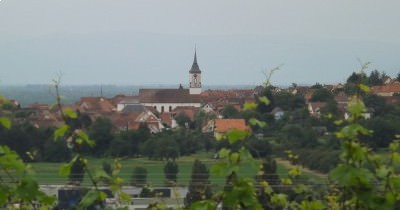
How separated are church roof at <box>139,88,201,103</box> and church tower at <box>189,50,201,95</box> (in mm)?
4386

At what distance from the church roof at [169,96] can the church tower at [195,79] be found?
14.4 ft

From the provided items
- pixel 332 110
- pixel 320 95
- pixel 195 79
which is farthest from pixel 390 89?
pixel 332 110

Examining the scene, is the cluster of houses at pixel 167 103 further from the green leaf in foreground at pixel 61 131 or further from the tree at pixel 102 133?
the green leaf in foreground at pixel 61 131

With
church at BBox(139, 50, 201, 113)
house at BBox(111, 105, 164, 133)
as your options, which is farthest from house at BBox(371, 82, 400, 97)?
church at BBox(139, 50, 201, 113)

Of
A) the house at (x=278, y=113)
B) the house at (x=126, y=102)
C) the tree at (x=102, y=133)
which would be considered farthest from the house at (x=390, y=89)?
the house at (x=126, y=102)

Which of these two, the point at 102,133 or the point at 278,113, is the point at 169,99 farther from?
the point at 102,133

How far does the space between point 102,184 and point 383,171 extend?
0.77 meters

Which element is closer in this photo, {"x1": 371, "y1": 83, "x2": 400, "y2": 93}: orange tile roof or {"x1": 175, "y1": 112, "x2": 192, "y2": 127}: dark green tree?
{"x1": 371, "y1": 83, "x2": 400, "y2": 93}: orange tile roof

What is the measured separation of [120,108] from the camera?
45969 mm

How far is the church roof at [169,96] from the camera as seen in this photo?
156ft

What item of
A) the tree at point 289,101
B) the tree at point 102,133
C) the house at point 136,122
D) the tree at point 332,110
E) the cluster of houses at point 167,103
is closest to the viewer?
the tree at point 332,110

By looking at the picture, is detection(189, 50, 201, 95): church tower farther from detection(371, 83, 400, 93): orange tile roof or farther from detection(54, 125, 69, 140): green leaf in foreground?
detection(54, 125, 69, 140): green leaf in foreground

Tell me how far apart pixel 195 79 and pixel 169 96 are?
6.90m

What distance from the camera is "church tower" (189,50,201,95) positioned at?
53375mm
